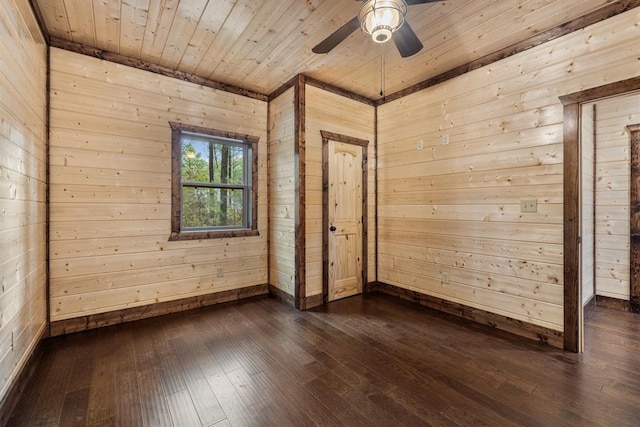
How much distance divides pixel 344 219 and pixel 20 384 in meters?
3.23

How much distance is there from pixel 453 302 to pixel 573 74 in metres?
2.44

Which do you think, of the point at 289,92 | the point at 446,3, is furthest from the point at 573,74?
the point at 289,92

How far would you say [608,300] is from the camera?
11.7 ft

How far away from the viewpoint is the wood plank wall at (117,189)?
2.74 m

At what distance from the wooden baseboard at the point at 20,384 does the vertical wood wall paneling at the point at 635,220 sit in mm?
5784

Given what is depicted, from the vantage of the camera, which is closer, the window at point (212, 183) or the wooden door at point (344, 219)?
the window at point (212, 183)

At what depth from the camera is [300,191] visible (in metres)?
3.45

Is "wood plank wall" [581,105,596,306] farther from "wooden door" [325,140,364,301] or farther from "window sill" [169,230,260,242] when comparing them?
"window sill" [169,230,260,242]

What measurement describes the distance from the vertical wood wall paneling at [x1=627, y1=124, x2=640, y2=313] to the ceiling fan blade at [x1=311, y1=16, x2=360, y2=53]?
3734mm

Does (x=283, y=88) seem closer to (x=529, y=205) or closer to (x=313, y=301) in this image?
(x=313, y=301)

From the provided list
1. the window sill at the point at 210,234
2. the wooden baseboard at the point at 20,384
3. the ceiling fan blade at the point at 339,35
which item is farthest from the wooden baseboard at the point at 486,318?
the wooden baseboard at the point at 20,384

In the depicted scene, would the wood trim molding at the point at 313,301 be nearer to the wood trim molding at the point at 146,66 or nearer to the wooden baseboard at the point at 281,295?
the wooden baseboard at the point at 281,295

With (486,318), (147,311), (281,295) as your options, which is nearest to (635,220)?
(486,318)

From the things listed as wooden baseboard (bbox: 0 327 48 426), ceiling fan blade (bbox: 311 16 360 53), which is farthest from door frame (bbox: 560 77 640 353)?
wooden baseboard (bbox: 0 327 48 426)
